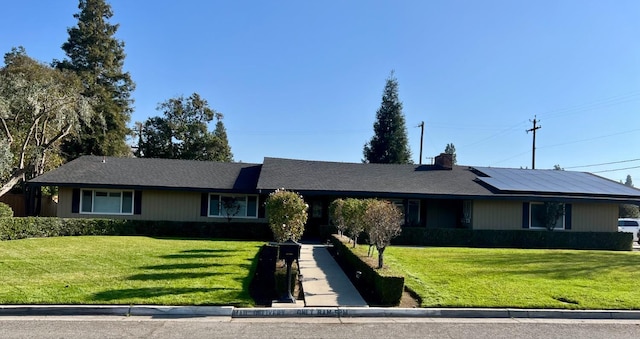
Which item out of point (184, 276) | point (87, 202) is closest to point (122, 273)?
point (184, 276)

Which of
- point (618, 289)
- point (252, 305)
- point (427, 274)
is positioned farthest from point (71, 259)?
point (618, 289)

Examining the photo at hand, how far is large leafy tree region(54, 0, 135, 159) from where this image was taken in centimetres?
3719

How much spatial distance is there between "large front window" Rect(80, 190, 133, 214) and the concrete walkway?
10898 mm

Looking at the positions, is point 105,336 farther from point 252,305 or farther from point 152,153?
point 152,153

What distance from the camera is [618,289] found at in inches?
380

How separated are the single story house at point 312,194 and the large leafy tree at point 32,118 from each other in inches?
122

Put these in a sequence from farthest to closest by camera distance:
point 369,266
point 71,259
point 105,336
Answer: point 71,259 < point 369,266 < point 105,336

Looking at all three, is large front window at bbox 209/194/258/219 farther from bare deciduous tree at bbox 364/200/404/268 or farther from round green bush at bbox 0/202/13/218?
bare deciduous tree at bbox 364/200/404/268

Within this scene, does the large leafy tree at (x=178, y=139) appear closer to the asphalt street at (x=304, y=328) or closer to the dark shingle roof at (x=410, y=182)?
the dark shingle roof at (x=410, y=182)

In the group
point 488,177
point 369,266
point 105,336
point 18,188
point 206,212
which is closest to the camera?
point 105,336

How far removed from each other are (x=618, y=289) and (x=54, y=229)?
18.4m

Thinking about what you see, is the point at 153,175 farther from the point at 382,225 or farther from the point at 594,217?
the point at 594,217

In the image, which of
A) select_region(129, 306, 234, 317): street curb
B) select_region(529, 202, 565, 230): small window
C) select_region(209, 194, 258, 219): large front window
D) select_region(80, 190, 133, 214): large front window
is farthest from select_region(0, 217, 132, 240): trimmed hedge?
select_region(529, 202, 565, 230): small window

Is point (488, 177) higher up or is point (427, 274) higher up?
point (488, 177)
